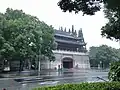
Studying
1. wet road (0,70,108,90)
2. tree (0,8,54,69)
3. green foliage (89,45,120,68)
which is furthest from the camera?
green foliage (89,45,120,68)

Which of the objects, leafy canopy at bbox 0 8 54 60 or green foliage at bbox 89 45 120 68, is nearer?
leafy canopy at bbox 0 8 54 60

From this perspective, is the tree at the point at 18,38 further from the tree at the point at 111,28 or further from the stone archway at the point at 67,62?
the stone archway at the point at 67,62

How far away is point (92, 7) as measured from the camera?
26.8 feet

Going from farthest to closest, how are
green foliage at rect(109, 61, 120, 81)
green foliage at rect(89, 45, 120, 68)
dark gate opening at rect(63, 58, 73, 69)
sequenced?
green foliage at rect(89, 45, 120, 68), dark gate opening at rect(63, 58, 73, 69), green foliage at rect(109, 61, 120, 81)

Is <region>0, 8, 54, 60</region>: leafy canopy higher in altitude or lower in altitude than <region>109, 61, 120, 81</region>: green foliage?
higher

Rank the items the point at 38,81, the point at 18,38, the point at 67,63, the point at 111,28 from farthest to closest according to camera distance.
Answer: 1. the point at 67,63
2. the point at 18,38
3. the point at 38,81
4. the point at 111,28

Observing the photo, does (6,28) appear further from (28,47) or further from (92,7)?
(92,7)

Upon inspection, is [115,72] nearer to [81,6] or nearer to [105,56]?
[81,6]

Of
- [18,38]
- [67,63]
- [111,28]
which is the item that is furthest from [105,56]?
[111,28]

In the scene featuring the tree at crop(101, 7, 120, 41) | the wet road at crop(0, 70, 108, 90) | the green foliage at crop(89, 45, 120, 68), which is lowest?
the wet road at crop(0, 70, 108, 90)

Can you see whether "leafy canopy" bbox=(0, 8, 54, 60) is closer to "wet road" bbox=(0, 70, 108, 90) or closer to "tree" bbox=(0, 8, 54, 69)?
"tree" bbox=(0, 8, 54, 69)

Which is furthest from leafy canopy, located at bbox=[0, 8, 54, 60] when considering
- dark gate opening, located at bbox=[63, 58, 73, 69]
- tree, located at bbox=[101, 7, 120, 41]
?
dark gate opening, located at bbox=[63, 58, 73, 69]

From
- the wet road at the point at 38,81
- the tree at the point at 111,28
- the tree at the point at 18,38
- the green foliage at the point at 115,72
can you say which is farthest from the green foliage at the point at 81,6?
the tree at the point at 18,38

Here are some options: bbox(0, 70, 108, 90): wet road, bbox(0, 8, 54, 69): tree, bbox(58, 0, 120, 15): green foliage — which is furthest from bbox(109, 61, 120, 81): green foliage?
bbox(0, 8, 54, 69): tree
